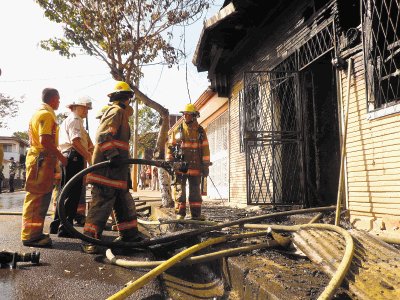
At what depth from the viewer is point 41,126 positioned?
3.98 m

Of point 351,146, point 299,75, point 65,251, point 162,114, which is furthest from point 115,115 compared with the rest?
point 162,114

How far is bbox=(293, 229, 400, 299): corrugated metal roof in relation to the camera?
5.73 feet

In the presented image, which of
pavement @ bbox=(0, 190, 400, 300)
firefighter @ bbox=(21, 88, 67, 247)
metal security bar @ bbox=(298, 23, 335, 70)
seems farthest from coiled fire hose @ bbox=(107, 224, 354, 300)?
metal security bar @ bbox=(298, 23, 335, 70)

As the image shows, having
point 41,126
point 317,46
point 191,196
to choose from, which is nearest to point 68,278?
point 41,126

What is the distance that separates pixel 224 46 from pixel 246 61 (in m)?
0.65

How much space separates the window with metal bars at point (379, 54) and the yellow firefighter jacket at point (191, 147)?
8.45ft

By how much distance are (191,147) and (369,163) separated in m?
2.65

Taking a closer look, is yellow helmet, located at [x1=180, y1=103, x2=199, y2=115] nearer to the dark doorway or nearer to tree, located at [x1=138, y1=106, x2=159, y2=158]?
the dark doorway

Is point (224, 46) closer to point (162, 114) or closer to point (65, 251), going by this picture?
point (162, 114)

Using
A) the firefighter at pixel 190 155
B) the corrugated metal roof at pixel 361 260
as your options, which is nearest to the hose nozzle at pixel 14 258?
the corrugated metal roof at pixel 361 260

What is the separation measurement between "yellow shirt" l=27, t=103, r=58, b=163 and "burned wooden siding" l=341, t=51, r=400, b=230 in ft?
11.9

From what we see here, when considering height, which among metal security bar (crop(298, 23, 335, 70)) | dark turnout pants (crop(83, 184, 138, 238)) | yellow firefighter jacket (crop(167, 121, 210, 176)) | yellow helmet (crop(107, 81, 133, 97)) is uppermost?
metal security bar (crop(298, 23, 335, 70))

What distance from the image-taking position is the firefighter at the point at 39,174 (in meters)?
3.78

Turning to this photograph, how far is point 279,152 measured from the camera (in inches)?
248
